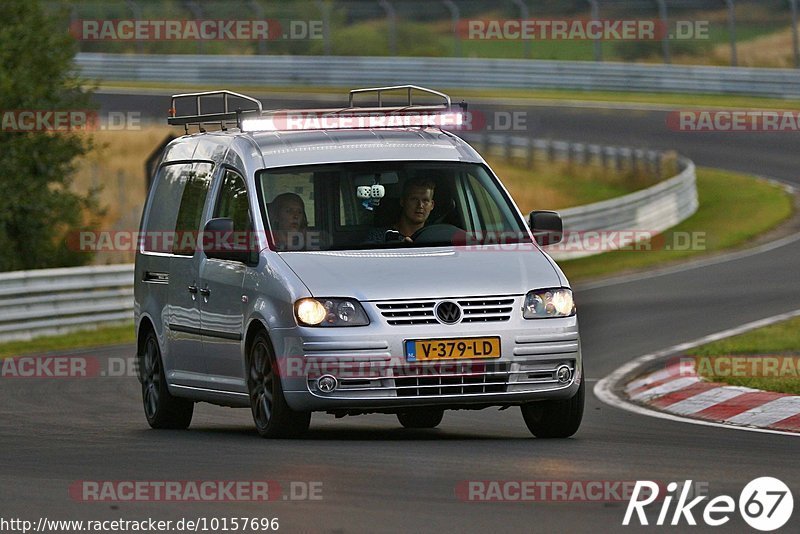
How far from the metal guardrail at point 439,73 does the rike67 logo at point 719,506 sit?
36.8 metres

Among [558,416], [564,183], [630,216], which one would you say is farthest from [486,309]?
[564,183]

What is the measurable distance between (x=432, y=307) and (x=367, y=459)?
118cm

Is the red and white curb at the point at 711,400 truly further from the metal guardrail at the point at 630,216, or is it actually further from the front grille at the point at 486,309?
the metal guardrail at the point at 630,216

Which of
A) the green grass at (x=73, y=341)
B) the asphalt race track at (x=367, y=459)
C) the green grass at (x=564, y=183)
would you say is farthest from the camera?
the green grass at (x=564, y=183)

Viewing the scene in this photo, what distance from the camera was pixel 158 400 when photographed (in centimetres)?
1239

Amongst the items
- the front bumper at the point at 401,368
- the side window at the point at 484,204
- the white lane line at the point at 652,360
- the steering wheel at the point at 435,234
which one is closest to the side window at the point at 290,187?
the steering wheel at the point at 435,234

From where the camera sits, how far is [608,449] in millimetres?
9680

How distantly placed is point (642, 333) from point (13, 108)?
13.0 metres

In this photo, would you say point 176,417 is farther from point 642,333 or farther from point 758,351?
point 642,333

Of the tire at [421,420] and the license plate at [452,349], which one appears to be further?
the tire at [421,420]

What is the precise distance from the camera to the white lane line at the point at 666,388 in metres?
13.9

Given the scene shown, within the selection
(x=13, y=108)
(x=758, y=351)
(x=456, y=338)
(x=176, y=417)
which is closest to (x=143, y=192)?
(x=13, y=108)

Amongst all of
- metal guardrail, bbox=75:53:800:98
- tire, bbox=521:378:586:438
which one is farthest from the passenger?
metal guardrail, bbox=75:53:800:98

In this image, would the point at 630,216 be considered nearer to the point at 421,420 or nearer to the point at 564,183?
the point at 564,183
